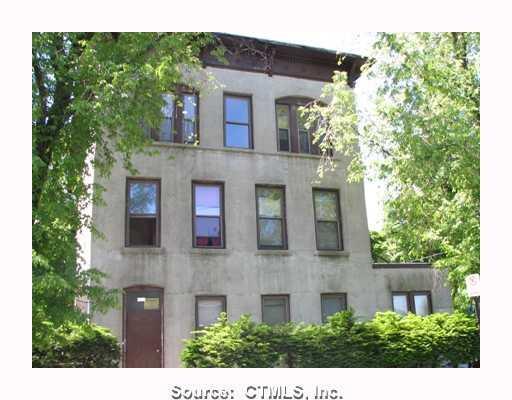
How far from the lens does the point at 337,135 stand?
51.4 ft

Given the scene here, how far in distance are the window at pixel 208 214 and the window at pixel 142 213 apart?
3.40ft

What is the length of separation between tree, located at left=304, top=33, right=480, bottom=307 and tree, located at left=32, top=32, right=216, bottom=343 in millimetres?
5170

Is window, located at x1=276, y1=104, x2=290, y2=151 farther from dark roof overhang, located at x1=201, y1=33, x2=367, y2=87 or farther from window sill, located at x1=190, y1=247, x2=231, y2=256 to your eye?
window sill, located at x1=190, y1=247, x2=231, y2=256

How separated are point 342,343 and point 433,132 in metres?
5.24

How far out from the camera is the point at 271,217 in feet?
50.7

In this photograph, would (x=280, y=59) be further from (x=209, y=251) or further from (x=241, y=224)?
(x=209, y=251)

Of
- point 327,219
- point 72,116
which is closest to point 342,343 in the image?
point 327,219

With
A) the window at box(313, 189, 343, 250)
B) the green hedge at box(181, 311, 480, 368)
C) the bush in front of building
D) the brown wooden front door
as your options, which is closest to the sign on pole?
the green hedge at box(181, 311, 480, 368)

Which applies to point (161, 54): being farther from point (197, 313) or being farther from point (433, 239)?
point (433, 239)

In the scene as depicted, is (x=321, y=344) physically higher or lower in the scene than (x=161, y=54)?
lower

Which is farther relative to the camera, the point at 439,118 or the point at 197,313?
the point at 197,313

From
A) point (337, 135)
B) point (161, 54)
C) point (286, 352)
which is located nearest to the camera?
point (161, 54)
